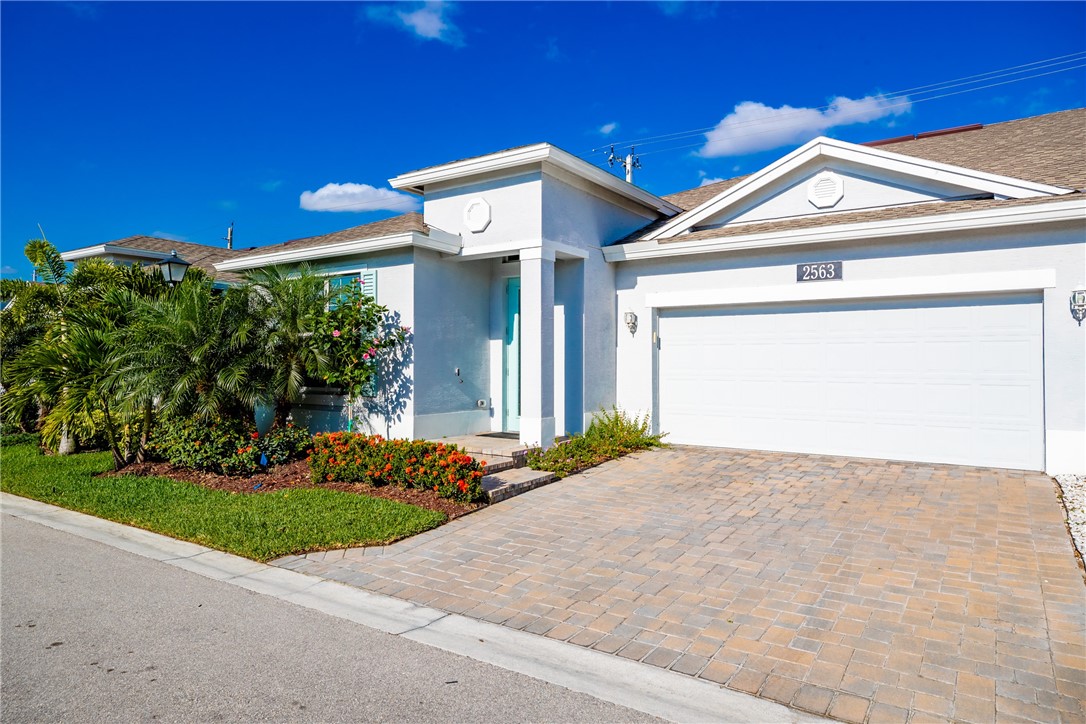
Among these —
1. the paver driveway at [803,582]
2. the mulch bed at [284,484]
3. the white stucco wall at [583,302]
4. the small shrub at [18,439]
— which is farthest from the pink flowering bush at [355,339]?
the small shrub at [18,439]

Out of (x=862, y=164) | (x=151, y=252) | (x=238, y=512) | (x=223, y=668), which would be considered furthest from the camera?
(x=151, y=252)

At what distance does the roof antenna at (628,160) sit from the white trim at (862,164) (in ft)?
38.3

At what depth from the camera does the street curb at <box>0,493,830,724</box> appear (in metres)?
3.23

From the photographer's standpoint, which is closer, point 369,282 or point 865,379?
point 865,379

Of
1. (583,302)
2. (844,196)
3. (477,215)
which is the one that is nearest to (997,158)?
(844,196)

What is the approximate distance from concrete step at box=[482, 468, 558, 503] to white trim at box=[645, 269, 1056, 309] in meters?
3.86

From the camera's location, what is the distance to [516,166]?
32.4ft

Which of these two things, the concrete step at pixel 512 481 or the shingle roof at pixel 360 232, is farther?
the shingle roof at pixel 360 232

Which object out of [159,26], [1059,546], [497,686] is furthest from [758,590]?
[159,26]

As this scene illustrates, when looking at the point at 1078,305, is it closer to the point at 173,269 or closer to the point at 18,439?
the point at 173,269

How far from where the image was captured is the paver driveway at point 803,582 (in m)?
3.44

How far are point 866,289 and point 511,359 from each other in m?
5.58

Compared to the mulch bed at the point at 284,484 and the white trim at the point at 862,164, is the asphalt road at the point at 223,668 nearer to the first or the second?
the mulch bed at the point at 284,484

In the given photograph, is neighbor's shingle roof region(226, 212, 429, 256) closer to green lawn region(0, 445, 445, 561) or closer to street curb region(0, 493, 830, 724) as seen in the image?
green lawn region(0, 445, 445, 561)
